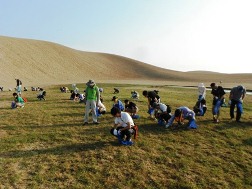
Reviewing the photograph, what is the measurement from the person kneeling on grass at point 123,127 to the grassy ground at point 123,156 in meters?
0.43

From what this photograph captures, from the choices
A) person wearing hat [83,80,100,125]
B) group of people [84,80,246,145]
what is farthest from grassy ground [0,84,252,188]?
person wearing hat [83,80,100,125]

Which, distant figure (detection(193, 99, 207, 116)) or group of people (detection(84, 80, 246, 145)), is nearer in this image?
group of people (detection(84, 80, 246, 145))

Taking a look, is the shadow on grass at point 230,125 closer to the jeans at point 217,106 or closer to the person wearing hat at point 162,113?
the jeans at point 217,106

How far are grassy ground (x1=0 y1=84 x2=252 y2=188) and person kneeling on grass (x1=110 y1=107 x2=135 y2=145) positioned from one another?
0.43 meters

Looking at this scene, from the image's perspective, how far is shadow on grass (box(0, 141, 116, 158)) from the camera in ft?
33.8

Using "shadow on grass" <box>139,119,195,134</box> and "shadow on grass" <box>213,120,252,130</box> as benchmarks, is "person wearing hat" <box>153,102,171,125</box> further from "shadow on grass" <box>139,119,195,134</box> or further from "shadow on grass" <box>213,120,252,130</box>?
"shadow on grass" <box>213,120,252,130</box>

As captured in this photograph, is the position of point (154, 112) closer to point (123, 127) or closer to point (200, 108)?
point (200, 108)

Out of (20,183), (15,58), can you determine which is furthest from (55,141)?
(15,58)

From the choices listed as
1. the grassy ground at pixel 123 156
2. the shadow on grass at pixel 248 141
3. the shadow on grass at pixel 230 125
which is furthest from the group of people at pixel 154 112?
the shadow on grass at pixel 248 141

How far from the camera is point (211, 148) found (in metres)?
11.5

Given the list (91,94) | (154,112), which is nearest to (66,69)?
(154,112)

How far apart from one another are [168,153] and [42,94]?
1853cm

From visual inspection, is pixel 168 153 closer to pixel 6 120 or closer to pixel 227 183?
pixel 227 183

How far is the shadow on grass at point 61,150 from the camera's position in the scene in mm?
10297
